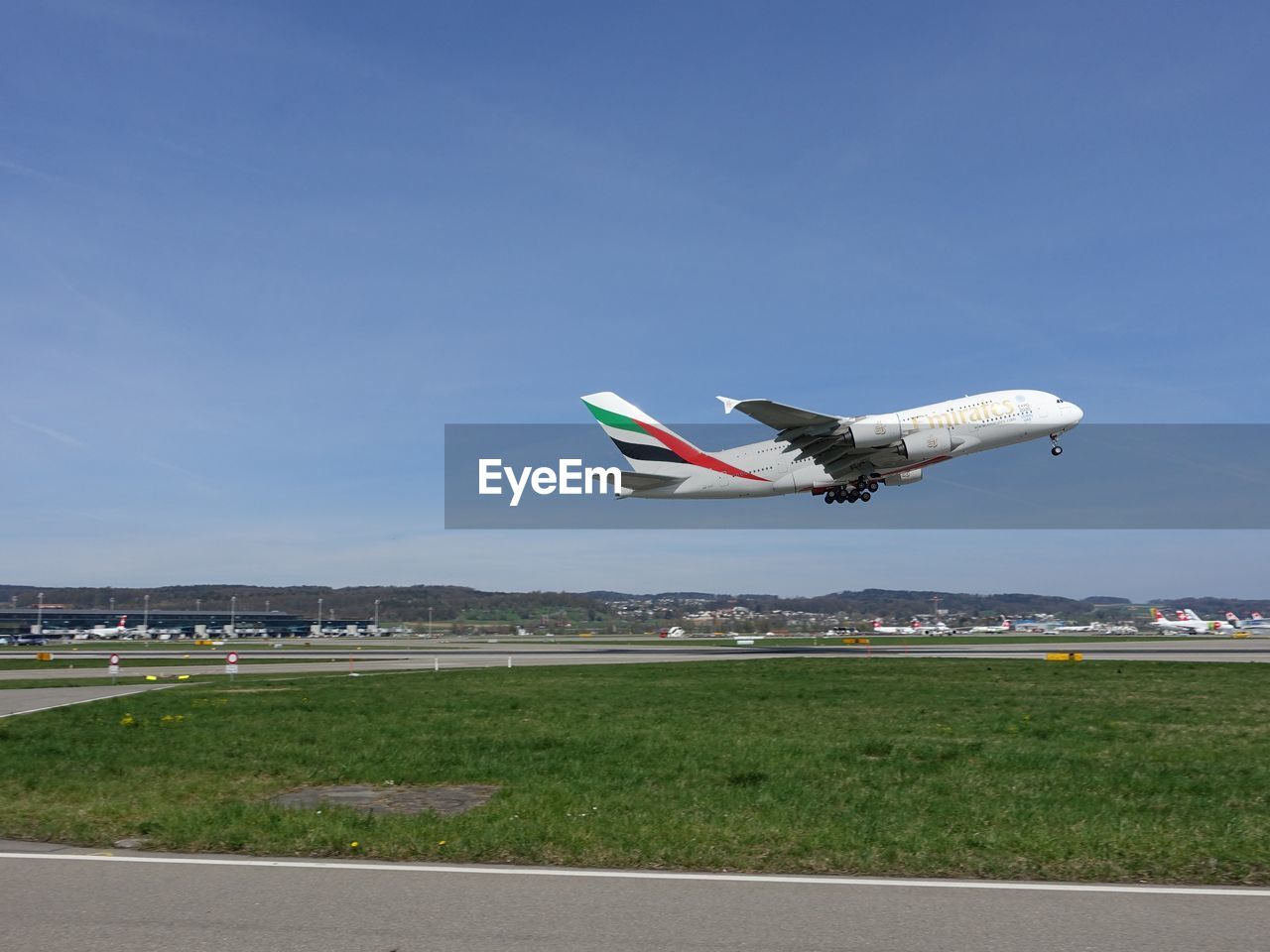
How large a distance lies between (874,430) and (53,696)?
115 feet

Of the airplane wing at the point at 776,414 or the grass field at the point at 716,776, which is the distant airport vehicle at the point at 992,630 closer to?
the airplane wing at the point at 776,414

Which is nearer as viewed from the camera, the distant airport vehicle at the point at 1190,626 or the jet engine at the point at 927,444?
the jet engine at the point at 927,444

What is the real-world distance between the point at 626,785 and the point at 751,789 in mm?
1606

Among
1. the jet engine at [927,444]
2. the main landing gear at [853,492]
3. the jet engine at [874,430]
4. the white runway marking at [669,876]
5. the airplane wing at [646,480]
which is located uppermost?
the jet engine at [874,430]

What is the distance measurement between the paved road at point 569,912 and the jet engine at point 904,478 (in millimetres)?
44837

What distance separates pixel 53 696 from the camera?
98.4 ft

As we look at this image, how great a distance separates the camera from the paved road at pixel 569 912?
6.64m

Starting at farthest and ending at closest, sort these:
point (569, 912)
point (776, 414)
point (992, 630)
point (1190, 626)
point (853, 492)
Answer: point (992, 630), point (1190, 626), point (853, 492), point (776, 414), point (569, 912)

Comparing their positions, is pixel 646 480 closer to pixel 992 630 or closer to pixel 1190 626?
pixel 1190 626

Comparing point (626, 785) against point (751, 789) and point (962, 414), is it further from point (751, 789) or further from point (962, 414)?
point (962, 414)

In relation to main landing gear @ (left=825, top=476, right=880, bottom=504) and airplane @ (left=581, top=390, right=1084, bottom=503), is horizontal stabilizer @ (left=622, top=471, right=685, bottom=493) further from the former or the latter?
main landing gear @ (left=825, top=476, right=880, bottom=504)

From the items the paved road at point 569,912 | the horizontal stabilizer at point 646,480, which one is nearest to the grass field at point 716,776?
the paved road at point 569,912

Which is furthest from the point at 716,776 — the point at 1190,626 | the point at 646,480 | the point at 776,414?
the point at 1190,626

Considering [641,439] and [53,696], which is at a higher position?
[641,439]
